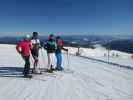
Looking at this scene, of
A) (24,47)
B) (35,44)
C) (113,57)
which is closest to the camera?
(24,47)

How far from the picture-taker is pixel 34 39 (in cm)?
1130

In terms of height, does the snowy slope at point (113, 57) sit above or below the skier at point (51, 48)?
below

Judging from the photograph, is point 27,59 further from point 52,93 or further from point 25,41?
point 52,93

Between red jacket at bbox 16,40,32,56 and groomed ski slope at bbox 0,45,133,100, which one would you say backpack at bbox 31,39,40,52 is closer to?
red jacket at bbox 16,40,32,56

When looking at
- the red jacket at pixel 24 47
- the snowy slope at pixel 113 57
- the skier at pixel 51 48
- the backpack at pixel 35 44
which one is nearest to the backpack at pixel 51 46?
the skier at pixel 51 48

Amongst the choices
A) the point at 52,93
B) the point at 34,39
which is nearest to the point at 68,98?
the point at 52,93

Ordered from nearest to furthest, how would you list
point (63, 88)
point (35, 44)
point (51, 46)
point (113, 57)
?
point (63, 88)
point (35, 44)
point (51, 46)
point (113, 57)

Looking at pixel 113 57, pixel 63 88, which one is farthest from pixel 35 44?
pixel 113 57

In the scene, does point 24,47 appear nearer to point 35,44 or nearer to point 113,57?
point 35,44

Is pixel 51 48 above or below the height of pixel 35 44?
below

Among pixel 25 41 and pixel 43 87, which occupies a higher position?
pixel 25 41

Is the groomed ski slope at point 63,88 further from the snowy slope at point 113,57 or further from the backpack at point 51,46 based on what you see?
the snowy slope at point 113,57

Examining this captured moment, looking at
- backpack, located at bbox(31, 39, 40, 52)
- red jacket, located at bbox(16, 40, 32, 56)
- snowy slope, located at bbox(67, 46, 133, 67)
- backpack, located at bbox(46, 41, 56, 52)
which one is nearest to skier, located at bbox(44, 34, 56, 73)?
backpack, located at bbox(46, 41, 56, 52)

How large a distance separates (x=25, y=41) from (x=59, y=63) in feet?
9.50
